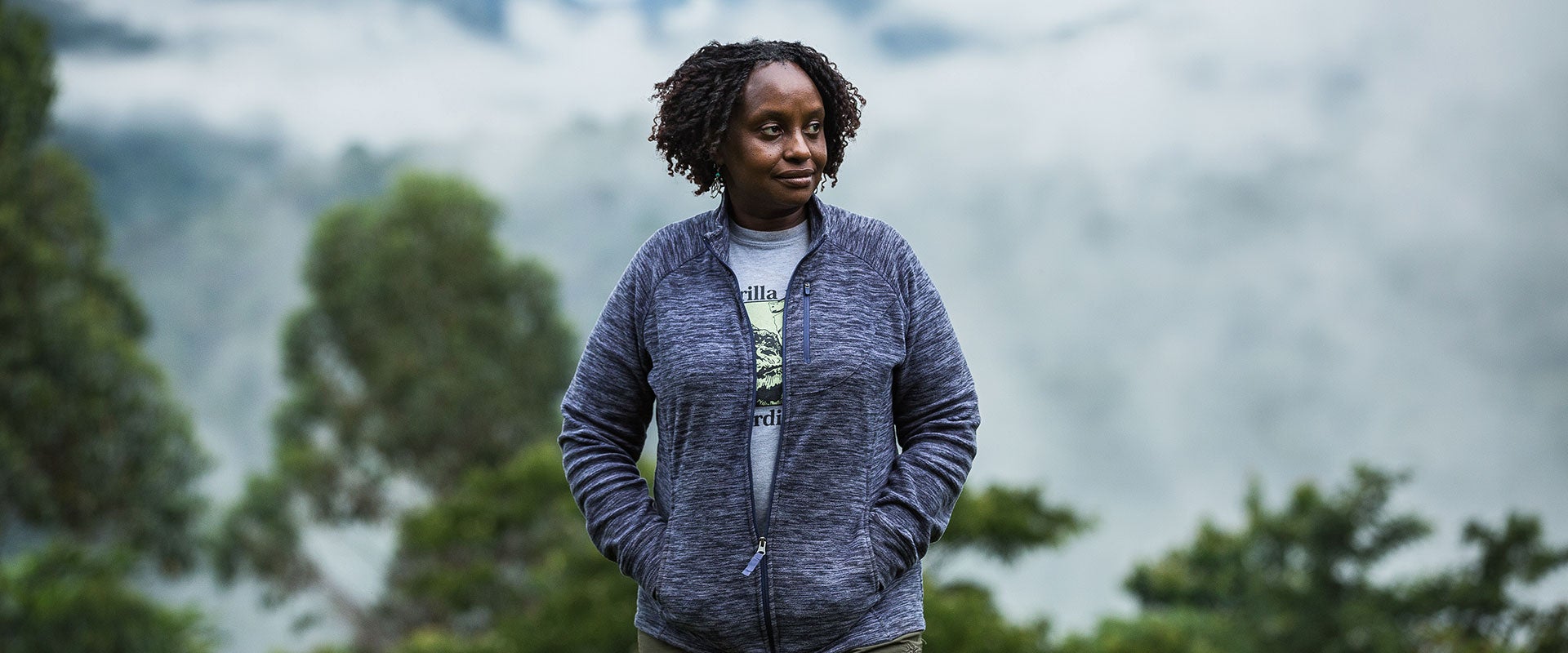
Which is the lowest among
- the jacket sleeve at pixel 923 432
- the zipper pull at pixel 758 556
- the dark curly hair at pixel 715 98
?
the zipper pull at pixel 758 556

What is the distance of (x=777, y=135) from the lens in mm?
2758

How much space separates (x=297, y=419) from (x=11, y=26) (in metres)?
6.88

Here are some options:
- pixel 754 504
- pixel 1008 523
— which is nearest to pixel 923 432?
pixel 754 504

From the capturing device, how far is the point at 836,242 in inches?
112

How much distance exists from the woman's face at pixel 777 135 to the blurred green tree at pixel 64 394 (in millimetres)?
12699

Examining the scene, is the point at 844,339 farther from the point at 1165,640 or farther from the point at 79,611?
the point at 79,611

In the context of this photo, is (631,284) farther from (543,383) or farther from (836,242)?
(543,383)

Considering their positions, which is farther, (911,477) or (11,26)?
(11,26)

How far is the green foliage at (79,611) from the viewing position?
40.7 ft

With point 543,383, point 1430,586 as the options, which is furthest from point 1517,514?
point 543,383

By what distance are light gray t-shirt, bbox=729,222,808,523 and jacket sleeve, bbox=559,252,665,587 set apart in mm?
211

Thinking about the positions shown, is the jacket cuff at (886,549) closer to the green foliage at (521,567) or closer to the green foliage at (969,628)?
the green foliage at (969,628)

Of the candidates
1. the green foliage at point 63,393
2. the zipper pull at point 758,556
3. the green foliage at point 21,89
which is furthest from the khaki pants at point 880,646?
the green foliage at point 21,89

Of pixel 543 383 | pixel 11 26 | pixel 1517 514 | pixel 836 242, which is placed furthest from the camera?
pixel 543 383
